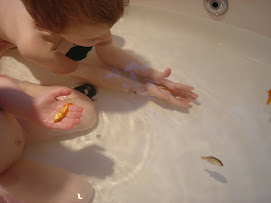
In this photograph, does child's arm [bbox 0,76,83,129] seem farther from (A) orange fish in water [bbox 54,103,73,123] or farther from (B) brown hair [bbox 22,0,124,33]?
(B) brown hair [bbox 22,0,124,33]

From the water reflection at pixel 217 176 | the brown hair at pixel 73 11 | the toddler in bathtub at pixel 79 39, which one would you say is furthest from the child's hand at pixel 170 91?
the brown hair at pixel 73 11

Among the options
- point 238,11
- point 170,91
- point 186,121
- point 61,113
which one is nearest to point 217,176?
point 186,121

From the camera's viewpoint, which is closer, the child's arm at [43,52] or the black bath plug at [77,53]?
the child's arm at [43,52]

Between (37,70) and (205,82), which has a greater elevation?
(205,82)

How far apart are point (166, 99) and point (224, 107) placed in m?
0.23

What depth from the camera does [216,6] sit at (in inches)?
43.3

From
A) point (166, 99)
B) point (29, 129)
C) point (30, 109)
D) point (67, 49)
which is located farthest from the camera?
point (67, 49)

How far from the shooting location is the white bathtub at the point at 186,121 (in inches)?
34.3

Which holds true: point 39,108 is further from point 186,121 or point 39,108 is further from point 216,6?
point 216,6

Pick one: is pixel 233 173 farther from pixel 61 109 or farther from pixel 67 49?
pixel 67 49

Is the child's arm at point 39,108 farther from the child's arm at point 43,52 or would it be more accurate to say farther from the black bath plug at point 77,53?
the black bath plug at point 77,53

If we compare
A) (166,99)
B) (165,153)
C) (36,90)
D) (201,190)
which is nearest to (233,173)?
(201,190)

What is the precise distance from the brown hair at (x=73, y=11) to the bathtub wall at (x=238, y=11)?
1.89 ft

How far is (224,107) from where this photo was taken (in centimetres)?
100
